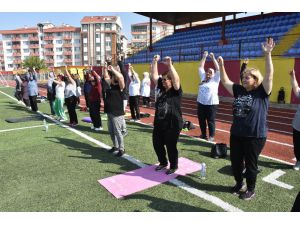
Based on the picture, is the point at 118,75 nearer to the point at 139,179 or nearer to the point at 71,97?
the point at 139,179

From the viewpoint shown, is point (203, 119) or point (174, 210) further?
point (203, 119)

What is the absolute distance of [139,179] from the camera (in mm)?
4613

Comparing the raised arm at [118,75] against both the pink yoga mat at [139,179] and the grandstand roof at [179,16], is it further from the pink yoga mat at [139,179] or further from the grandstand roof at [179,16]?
the grandstand roof at [179,16]

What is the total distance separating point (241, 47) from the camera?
17.1m

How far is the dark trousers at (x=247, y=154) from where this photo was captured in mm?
3695

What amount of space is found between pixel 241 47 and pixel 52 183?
51.0 ft

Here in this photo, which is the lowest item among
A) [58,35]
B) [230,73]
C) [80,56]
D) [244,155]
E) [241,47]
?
[244,155]

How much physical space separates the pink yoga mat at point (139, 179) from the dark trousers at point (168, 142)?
9.7 inches

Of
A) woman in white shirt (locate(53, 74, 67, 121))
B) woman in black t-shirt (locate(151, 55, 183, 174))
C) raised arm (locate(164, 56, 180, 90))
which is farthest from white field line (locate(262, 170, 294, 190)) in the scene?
woman in white shirt (locate(53, 74, 67, 121))

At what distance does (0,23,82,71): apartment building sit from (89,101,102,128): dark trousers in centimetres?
8391

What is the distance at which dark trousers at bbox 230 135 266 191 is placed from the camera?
3695 mm

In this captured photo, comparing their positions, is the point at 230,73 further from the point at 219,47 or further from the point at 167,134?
the point at 167,134

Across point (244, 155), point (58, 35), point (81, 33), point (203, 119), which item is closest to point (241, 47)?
point (203, 119)

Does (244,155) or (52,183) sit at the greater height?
(244,155)
